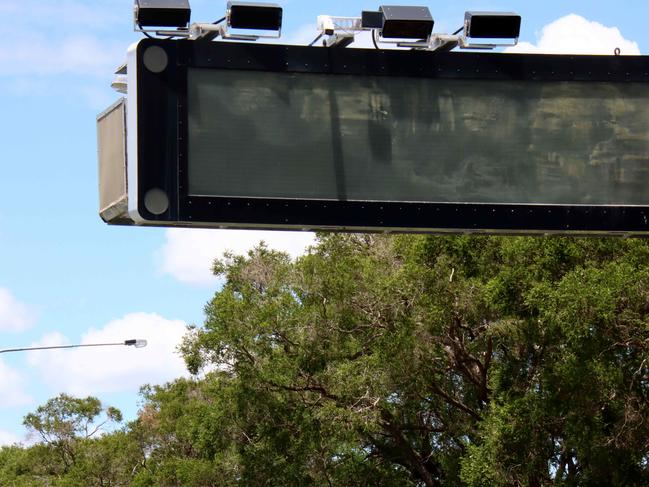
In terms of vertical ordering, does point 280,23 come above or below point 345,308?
above

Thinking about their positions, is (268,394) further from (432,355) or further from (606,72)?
(606,72)

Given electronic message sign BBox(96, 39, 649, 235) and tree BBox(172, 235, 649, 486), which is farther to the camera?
tree BBox(172, 235, 649, 486)

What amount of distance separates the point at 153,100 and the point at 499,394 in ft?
65.4

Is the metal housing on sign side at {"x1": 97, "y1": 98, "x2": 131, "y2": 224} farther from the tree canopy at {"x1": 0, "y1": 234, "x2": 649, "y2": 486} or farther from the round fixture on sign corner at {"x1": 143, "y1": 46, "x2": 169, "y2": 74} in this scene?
the tree canopy at {"x1": 0, "y1": 234, "x2": 649, "y2": 486}

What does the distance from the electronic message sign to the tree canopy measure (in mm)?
14802

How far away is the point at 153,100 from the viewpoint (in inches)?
341

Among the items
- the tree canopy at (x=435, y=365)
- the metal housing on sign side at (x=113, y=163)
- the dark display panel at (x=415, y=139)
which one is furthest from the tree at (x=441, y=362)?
the metal housing on sign side at (x=113, y=163)

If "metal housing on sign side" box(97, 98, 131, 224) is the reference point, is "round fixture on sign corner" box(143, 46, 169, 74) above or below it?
above

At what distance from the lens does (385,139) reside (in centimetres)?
898

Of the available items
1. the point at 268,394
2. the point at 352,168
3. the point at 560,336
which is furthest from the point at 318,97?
the point at 268,394

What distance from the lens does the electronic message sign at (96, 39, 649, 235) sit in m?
8.72

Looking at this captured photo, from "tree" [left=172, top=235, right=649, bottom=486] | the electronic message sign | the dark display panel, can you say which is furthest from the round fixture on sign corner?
"tree" [left=172, top=235, right=649, bottom=486]

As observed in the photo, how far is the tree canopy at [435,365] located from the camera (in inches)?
985

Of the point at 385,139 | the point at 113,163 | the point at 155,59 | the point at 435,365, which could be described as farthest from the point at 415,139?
the point at 435,365
